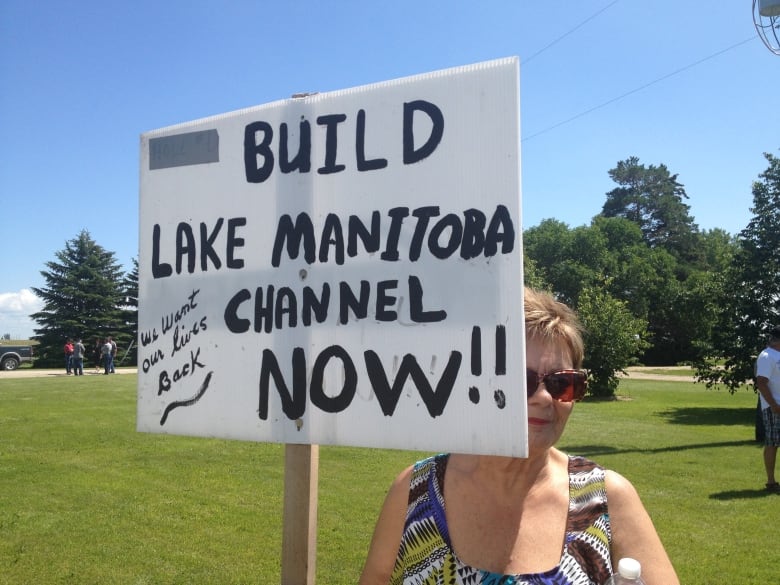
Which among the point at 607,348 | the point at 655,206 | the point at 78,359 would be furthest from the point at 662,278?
the point at 78,359

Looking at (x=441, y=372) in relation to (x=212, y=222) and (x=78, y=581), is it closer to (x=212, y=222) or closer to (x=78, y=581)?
(x=212, y=222)

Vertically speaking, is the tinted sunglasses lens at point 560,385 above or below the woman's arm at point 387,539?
above

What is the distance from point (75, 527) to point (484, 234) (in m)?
5.64

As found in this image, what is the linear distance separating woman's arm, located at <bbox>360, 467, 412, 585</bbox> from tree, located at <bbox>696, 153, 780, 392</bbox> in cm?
1571

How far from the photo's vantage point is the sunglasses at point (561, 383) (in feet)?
6.01

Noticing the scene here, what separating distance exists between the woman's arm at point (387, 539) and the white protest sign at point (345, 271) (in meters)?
0.30

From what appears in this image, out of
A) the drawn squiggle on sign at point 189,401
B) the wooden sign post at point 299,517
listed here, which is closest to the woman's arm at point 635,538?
the wooden sign post at point 299,517

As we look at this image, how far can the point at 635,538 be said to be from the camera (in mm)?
1783

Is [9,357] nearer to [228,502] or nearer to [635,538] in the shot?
[228,502]

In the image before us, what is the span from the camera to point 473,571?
1.75 m

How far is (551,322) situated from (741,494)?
681 cm

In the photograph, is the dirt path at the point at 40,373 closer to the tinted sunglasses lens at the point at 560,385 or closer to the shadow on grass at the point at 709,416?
the shadow on grass at the point at 709,416

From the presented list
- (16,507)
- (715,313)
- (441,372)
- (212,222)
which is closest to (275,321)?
(212,222)

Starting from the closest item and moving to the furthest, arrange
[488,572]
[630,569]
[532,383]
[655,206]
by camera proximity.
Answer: [630,569] < [488,572] < [532,383] < [655,206]
